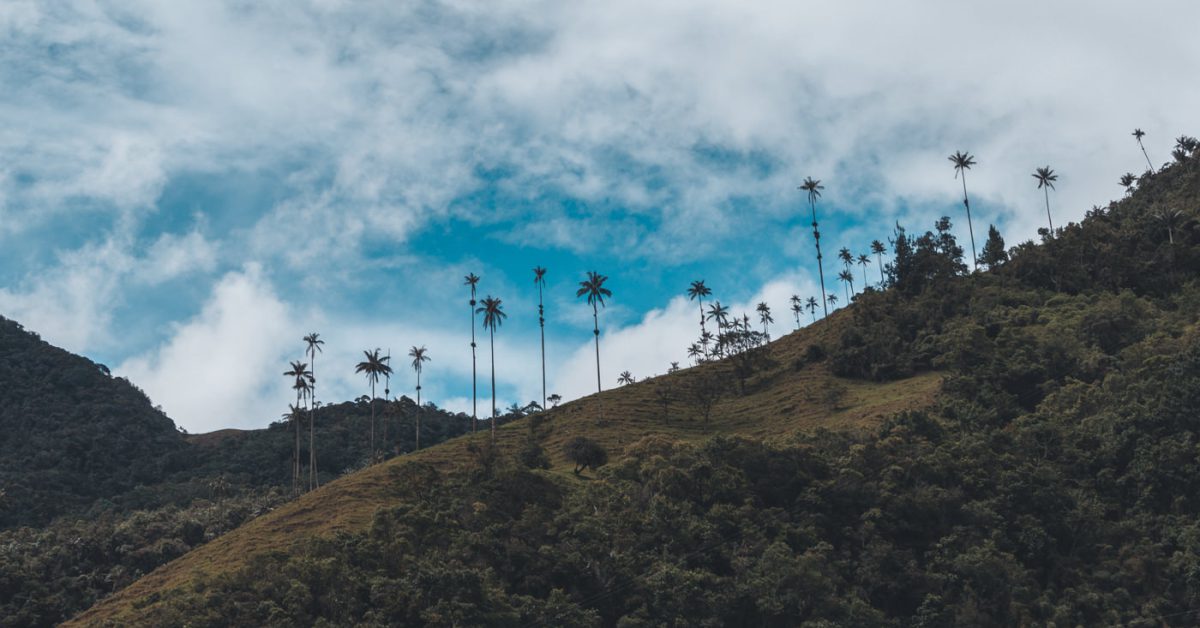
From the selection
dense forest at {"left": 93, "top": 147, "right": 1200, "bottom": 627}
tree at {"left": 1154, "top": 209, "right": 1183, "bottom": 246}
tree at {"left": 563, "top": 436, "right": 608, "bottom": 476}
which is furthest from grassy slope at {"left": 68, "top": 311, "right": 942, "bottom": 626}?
tree at {"left": 1154, "top": 209, "right": 1183, "bottom": 246}

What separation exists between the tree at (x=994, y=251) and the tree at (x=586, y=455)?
274ft

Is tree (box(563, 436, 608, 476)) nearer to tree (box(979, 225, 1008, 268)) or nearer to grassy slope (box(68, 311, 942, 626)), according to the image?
grassy slope (box(68, 311, 942, 626))

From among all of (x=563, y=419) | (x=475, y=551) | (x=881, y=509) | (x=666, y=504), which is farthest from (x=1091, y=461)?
(x=563, y=419)

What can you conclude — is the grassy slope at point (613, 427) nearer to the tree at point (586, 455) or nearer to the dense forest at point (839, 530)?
the tree at point (586, 455)

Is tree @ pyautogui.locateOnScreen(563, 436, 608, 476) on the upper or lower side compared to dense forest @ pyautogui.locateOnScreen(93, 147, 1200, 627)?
upper

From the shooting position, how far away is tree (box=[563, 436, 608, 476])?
11375 cm

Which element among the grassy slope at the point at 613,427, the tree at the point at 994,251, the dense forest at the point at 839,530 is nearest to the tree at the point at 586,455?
the grassy slope at the point at 613,427

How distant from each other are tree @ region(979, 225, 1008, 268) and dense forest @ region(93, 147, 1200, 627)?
4763 cm

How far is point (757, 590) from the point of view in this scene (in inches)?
2980

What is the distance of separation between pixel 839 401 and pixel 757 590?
63.3 metres

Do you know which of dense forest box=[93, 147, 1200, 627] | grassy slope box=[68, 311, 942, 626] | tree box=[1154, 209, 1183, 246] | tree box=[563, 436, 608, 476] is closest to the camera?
dense forest box=[93, 147, 1200, 627]

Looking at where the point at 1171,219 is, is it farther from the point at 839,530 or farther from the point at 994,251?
the point at 839,530

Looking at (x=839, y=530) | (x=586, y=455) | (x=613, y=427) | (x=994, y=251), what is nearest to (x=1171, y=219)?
(x=994, y=251)

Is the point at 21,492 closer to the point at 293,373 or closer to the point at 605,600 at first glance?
the point at 293,373
